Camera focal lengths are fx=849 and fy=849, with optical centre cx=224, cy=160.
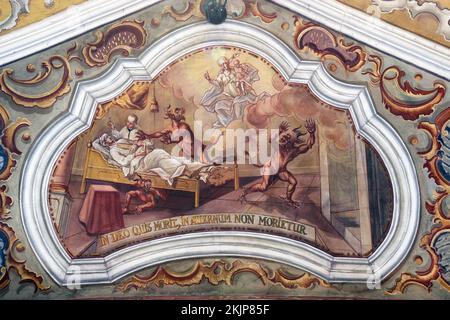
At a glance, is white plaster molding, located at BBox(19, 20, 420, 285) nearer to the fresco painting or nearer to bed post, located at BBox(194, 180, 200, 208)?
the fresco painting

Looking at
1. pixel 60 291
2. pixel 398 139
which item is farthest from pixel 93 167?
pixel 398 139

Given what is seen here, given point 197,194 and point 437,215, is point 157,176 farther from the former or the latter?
point 437,215

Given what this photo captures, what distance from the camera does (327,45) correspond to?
10453mm

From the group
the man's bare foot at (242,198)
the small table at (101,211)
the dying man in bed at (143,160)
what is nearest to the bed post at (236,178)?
the man's bare foot at (242,198)

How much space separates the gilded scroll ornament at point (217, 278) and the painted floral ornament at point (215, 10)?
117 inches

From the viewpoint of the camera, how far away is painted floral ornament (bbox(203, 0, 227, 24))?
406 inches

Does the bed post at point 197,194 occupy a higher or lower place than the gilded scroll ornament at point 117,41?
lower

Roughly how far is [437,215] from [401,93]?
1.54 metres

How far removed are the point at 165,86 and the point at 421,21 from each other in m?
3.22

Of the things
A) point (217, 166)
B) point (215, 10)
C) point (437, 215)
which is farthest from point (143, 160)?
point (437, 215)

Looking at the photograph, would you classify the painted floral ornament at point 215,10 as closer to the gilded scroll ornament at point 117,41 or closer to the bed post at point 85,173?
the gilded scroll ornament at point 117,41

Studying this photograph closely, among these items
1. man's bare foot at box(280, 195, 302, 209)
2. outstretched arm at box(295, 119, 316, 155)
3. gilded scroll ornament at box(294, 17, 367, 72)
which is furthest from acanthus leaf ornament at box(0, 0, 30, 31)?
man's bare foot at box(280, 195, 302, 209)

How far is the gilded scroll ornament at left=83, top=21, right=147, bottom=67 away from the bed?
1.08 m

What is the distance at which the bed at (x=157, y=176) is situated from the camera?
34.1 feet
